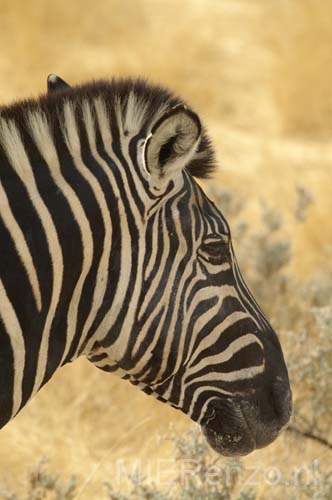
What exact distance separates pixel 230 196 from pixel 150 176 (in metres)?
6.27

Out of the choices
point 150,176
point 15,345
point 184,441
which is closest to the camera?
point 15,345

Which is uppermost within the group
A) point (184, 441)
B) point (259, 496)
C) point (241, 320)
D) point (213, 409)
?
point (241, 320)

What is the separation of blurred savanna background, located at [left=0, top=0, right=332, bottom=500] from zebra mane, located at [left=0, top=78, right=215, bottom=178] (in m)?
1.75

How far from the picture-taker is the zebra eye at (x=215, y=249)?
3.35 m

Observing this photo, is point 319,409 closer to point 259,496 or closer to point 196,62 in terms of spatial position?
point 259,496

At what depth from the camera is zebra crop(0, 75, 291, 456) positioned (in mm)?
3098

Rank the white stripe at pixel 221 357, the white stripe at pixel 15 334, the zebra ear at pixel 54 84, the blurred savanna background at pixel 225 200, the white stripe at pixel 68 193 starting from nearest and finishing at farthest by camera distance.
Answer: the white stripe at pixel 15 334 < the white stripe at pixel 68 193 < the white stripe at pixel 221 357 < the zebra ear at pixel 54 84 < the blurred savanna background at pixel 225 200

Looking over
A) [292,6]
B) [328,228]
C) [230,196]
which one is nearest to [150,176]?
[230,196]

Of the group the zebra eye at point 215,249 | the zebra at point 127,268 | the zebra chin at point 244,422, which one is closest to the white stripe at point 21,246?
the zebra at point 127,268

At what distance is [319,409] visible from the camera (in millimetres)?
5684

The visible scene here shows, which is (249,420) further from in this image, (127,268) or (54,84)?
(54,84)

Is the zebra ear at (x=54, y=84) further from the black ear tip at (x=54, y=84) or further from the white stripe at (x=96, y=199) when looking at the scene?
the white stripe at (x=96, y=199)

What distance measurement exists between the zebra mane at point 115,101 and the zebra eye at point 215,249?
43 centimetres

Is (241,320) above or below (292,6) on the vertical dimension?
below
